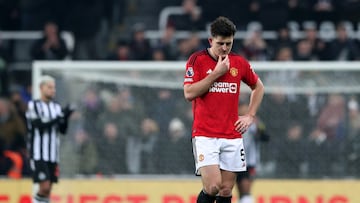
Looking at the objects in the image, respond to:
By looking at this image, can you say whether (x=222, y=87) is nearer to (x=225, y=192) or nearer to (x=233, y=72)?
(x=233, y=72)

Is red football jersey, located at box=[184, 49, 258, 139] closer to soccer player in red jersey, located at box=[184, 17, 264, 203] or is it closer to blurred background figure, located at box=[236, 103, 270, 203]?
soccer player in red jersey, located at box=[184, 17, 264, 203]

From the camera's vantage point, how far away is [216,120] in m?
9.27

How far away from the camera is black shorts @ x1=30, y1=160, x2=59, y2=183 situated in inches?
518

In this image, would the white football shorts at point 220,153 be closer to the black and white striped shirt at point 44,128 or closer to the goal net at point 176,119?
the black and white striped shirt at point 44,128

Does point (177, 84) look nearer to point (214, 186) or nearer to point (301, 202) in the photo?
point (301, 202)

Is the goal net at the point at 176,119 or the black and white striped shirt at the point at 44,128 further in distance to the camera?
the goal net at the point at 176,119

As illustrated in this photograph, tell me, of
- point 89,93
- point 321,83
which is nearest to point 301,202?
point 321,83

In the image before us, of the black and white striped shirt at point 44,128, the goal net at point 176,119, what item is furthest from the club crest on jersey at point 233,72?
the goal net at point 176,119

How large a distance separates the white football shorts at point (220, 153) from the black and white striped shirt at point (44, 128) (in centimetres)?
402

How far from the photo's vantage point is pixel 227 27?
9023 millimetres

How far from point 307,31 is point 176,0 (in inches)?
105

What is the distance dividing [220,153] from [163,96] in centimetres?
527

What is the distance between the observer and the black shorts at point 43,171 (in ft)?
43.1

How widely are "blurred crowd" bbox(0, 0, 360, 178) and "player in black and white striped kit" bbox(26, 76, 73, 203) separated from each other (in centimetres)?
116
